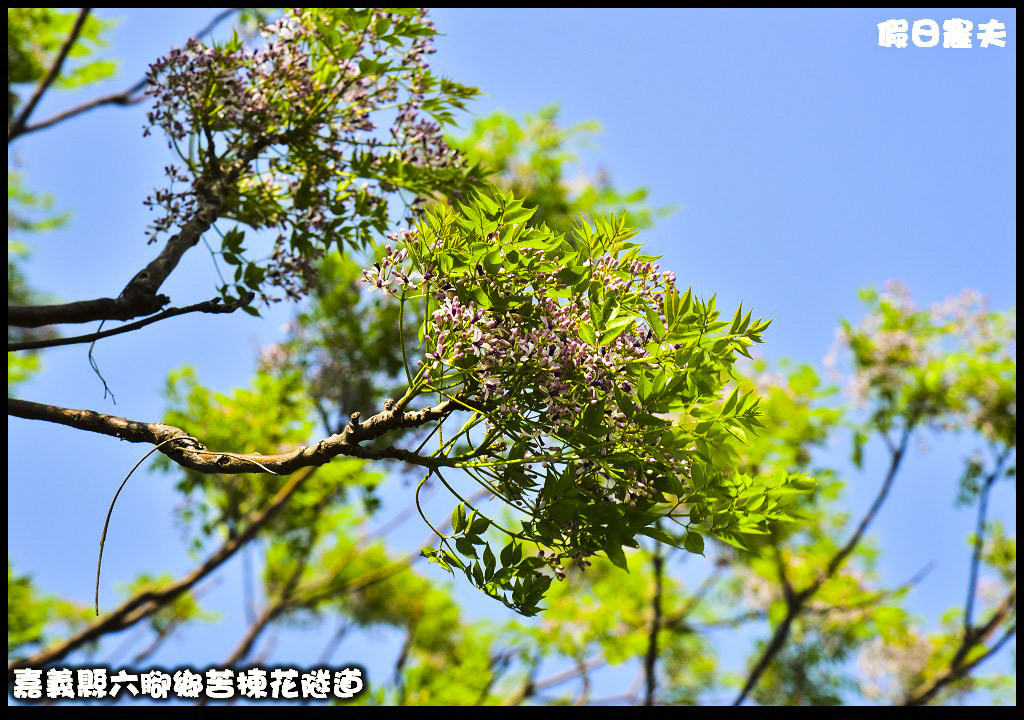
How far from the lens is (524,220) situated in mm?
2551

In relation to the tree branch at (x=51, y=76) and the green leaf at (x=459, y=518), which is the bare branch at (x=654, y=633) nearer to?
the green leaf at (x=459, y=518)

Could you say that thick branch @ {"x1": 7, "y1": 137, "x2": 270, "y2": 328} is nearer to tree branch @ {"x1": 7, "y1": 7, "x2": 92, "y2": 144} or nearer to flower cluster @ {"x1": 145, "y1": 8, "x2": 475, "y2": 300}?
flower cluster @ {"x1": 145, "y1": 8, "x2": 475, "y2": 300}

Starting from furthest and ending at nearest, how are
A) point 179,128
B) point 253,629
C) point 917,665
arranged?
1. point 917,665
2. point 253,629
3. point 179,128

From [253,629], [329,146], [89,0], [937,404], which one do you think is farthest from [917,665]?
[89,0]

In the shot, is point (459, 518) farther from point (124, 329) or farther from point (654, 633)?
point (654, 633)

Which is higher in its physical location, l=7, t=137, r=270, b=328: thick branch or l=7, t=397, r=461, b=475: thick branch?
l=7, t=137, r=270, b=328: thick branch

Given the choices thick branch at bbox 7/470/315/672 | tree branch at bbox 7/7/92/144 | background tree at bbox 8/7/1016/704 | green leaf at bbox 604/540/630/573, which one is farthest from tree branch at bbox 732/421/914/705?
tree branch at bbox 7/7/92/144

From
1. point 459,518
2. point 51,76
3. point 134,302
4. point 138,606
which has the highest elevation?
point 51,76

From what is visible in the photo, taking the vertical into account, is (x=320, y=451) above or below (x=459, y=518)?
above

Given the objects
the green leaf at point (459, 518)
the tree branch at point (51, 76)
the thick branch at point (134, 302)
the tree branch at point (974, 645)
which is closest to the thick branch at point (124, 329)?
the thick branch at point (134, 302)

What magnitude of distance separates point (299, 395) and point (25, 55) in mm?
3621

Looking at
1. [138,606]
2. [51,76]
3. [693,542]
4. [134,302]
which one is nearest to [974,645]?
[693,542]

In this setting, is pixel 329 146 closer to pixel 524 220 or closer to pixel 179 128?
pixel 179 128

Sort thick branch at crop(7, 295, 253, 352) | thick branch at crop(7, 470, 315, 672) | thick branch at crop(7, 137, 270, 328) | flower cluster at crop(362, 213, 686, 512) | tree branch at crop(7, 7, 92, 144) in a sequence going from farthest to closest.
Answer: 1. tree branch at crop(7, 7, 92, 144)
2. thick branch at crop(7, 470, 315, 672)
3. thick branch at crop(7, 137, 270, 328)
4. thick branch at crop(7, 295, 253, 352)
5. flower cluster at crop(362, 213, 686, 512)
